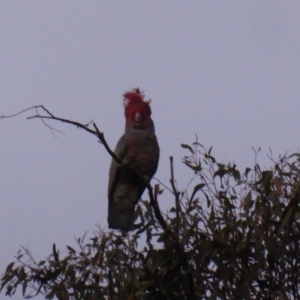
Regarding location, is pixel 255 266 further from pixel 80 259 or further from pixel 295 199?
pixel 80 259

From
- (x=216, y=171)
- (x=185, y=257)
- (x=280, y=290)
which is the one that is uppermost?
(x=216, y=171)

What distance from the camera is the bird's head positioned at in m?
4.35

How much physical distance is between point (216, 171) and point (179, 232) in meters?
0.33

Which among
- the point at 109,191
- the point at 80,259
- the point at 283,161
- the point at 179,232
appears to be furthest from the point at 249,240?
the point at 109,191

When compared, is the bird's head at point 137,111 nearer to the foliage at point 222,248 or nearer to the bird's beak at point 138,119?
the bird's beak at point 138,119

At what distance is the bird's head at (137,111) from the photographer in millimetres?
4348

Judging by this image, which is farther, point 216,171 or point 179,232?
point 216,171

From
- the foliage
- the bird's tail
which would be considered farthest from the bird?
the foliage

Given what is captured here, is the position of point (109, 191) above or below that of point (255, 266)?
above

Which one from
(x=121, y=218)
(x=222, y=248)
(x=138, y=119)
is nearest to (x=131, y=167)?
(x=121, y=218)

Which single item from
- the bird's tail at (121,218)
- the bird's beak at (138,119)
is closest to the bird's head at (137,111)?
the bird's beak at (138,119)

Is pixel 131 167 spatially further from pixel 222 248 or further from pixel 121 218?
pixel 222 248

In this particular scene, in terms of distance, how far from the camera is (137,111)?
4.42m

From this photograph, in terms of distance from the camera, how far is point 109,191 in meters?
4.14
